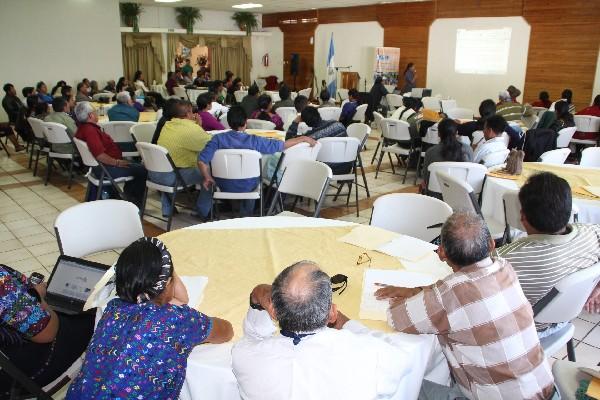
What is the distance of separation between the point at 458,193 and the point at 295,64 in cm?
1461

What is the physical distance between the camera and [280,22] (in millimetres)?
Answer: 17891

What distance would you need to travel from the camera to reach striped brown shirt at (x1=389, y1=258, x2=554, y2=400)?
1545 millimetres

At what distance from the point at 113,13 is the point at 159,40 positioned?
12.9 ft

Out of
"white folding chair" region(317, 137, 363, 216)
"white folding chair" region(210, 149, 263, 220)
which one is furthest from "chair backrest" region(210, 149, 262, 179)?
"white folding chair" region(317, 137, 363, 216)

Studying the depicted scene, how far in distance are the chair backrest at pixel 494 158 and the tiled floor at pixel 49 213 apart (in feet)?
4.29

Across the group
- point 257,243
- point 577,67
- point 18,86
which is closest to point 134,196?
point 257,243

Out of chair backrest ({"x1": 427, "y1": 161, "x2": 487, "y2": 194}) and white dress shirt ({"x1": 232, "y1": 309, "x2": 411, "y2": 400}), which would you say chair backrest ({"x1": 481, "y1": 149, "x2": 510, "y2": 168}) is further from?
white dress shirt ({"x1": 232, "y1": 309, "x2": 411, "y2": 400})

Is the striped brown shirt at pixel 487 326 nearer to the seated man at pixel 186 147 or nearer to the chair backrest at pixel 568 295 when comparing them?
the chair backrest at pixel 568 295

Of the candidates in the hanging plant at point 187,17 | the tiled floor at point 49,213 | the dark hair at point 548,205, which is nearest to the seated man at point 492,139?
the tiled floor at point 49,213

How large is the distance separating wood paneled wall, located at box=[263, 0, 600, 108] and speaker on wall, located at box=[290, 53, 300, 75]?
3792mm

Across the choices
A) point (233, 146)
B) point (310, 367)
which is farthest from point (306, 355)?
point (233, 146)

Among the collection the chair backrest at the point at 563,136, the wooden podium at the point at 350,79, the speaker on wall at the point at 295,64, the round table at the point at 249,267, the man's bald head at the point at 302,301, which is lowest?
the round table at the point at 249,267

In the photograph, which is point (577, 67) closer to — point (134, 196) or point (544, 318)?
point (134, 196)

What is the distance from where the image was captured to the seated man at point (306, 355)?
121 centimetres
